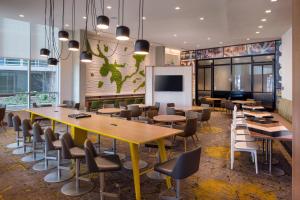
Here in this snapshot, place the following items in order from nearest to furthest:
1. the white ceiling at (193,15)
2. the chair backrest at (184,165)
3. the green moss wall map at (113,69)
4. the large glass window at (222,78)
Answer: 1. the chair backrest at (184,165)
2. the white ceiling at (193,15)
3. the green moss wall map at (113,69)
4. the large glass window at (222,78)

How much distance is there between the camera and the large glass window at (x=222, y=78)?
46.2 ft

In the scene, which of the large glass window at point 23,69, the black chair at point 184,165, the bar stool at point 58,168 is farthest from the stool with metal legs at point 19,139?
the black chair at point 184,165

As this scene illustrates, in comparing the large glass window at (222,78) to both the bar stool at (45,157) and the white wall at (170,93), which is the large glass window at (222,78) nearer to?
the white wall at (170,93)

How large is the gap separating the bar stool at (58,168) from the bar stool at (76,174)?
0.27m

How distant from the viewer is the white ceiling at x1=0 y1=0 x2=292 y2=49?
6375mm

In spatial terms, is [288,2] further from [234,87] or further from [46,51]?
[234,87]

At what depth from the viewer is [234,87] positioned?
13.8m

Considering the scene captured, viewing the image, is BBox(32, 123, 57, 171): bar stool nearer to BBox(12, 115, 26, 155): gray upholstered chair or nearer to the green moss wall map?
BBox(12, 115, 26, 155): gray upholstered chair

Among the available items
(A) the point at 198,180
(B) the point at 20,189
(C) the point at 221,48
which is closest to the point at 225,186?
(A) the point at 198,180

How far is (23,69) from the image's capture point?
28.7ft

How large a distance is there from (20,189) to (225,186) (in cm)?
319

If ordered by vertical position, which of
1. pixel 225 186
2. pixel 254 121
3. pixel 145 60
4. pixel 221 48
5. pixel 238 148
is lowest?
pixel 225 186

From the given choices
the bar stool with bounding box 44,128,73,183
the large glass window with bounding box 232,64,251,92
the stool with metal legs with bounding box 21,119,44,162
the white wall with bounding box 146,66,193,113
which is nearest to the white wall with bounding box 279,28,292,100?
the large glass window with bounding box 232,64,251,92

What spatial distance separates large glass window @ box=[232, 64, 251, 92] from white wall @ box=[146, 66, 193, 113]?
5.75 metres
